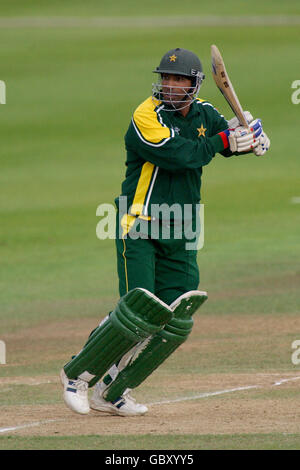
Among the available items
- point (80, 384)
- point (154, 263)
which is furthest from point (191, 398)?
point (154, 263)

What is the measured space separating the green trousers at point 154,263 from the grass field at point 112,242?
74 centimetres

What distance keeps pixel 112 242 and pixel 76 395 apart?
28.3 ft

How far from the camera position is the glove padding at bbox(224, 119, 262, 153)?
20.2 ft

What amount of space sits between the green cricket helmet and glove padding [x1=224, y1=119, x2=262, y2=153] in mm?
298

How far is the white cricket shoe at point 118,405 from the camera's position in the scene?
6.31 m

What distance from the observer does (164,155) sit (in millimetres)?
5922

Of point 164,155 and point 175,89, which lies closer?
point 164,155

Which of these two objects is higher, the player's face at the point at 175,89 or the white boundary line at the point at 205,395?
the player's face at the point at 175,89

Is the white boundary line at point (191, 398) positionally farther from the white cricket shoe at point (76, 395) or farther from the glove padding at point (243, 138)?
the glove padding at point (243, 138)

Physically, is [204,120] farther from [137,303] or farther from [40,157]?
[40,157]

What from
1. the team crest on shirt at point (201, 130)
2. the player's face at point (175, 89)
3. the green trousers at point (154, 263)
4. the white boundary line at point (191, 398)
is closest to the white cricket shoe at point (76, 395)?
the white boundary line at point (191, 398)

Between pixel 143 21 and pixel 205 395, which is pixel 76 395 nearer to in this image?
pixel 205 395

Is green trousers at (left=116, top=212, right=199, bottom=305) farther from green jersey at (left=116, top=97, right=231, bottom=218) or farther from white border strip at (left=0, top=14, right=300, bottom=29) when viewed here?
white border strip at (left=0, top=14, right=300, bottom=29)

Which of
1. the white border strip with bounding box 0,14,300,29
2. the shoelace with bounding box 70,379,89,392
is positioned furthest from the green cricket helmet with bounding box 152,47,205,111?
the white border strip with bounding box 0,14,300,29
